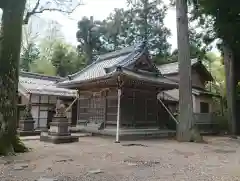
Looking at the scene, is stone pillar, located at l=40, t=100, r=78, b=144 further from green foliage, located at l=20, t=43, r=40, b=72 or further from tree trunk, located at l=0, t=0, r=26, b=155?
green foliage, located at l=20, t=43, r=40, b=72

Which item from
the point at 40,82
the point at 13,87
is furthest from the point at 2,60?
the point at 40,82

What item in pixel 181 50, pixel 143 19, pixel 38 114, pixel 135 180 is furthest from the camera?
pixel 143 19

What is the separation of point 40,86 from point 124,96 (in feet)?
26.7

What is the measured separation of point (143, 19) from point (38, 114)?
17.5m

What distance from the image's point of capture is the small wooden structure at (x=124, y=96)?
539 inches

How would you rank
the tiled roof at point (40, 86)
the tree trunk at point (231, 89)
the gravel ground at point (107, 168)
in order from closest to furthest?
the gravel ground at point (107, 168), the tree trunk at point (231, 89), the tiled roof at point (40, 86)

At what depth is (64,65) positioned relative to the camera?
3184 cm

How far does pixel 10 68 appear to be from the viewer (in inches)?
310

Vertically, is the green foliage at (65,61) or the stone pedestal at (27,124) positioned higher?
the green foliage at (65,61)

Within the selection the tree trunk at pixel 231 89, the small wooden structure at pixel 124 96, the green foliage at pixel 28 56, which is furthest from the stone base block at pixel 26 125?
the green foliage at pixel 28 56

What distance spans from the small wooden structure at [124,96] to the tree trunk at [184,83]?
1368 mm

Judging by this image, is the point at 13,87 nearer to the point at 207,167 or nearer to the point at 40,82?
the point at 207,167

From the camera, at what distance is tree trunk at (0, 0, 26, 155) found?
25.2 ft

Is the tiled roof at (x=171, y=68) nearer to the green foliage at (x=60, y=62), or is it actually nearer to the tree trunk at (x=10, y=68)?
the green foliage at (x=60, y=62)
